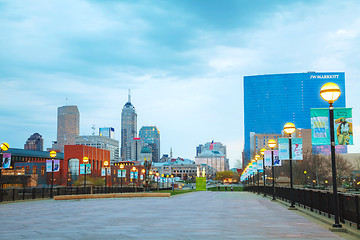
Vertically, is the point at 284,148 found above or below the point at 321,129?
below

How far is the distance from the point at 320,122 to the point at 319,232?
4.71 m

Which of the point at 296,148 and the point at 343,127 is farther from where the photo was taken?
the point at 296,148

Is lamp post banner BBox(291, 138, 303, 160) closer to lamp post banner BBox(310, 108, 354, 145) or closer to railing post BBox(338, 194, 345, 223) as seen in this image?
lamp post banner BBox(310, 108, 354, 145)

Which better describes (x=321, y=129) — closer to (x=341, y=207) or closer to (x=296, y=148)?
(x=341, y=207)

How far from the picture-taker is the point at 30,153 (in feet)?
655

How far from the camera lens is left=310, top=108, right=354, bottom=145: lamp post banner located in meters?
16.2

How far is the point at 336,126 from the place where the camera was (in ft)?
53.4

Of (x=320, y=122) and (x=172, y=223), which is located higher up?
(x=320, y=122)

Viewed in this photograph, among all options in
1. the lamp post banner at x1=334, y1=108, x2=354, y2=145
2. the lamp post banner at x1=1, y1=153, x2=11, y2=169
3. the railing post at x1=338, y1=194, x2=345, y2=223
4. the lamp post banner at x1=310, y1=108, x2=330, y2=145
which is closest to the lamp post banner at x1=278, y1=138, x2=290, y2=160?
the lamp post banner at x1=310, y1=108, x2=330, y2=145

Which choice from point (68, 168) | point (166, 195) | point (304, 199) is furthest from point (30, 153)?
point (304, 199)

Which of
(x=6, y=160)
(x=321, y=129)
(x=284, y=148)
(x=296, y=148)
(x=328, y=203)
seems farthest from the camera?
(x=6, y=160)

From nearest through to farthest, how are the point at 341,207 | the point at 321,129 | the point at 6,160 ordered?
the point at 341,207, the point at 321,129, the point at 6,160

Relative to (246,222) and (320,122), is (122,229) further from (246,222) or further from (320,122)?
(320,122)

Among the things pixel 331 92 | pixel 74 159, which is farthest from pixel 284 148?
pixel 74 159
